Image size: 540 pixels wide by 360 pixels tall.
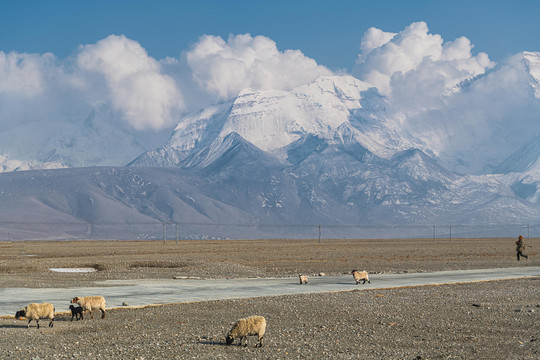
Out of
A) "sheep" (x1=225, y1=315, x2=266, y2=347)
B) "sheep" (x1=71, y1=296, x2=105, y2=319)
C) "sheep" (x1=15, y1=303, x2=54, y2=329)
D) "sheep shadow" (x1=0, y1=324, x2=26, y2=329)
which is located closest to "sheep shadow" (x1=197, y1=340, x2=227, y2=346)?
"sheep" (x1=225, y1=315, x2=266, y2=347)

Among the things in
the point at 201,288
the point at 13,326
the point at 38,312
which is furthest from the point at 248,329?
the point at 201,288

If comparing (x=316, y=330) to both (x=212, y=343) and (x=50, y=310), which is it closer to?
(x=212, y=343)

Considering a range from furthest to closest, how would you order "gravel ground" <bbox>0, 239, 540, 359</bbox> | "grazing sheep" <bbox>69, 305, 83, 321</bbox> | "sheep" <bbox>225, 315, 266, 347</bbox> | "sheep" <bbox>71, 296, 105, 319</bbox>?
"sheep" <bbox>71, 296, 105, 319</bbox> → "grazing sheep" <bbox>69, 305, 83, 321</bbox> → "sheep" <bbox>225, 315, 266, 347</bbox> → "gravel ground" <bbox>0, 239, 540, 359</bbox>

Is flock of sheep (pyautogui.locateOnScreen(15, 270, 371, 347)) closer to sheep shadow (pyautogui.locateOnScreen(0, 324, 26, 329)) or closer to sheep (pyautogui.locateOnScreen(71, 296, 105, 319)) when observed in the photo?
sheep (pyautogui.locateOnScreen(71, 296, 105, 319))

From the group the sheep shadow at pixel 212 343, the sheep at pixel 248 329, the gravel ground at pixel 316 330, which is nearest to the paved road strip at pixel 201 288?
the gravel ground at pixel 316 330

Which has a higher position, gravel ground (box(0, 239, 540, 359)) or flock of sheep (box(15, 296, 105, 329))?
flock of sheep (box(15, 296, 105, 329))

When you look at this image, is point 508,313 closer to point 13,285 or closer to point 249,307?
point 249,307

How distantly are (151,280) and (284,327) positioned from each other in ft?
63.4

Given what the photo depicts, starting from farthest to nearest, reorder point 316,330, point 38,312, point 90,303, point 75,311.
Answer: point 90,303, point 75,311, point 38,312, point 316,330

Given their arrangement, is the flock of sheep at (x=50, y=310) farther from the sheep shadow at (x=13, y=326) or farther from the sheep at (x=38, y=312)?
the sheep shadow at (x=13, y=326)

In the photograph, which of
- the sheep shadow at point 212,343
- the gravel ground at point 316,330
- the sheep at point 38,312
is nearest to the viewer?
the gravel ground at point 316,330

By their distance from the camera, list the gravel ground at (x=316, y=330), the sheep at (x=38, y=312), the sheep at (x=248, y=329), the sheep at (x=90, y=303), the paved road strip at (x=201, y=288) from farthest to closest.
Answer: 1. the paved road strip at (x=201, y=288)
2. the sheep at (x=90, y=303)
3. the sheep at (x=38, y=312)
4. the sheep at (x=248, y=329)
5. the gravel ground at (x=316, y=330)

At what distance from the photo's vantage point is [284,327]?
2270cm

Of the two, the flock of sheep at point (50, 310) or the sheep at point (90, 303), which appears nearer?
the flock of sheep at point (50, 310)
